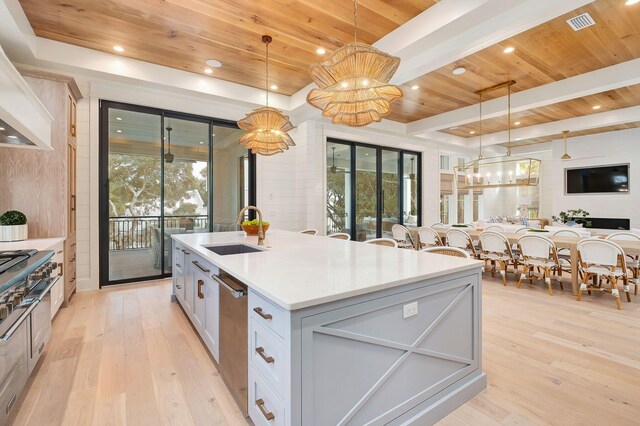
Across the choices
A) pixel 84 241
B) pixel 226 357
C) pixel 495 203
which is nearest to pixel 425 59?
pixel 226 357

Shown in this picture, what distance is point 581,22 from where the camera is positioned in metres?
3.18

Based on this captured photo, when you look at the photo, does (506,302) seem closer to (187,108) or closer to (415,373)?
(415,373)

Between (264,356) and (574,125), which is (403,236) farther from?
(264,356)

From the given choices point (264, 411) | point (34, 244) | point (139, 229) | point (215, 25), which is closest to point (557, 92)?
point (215, 25)

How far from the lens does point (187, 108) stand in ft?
16.0

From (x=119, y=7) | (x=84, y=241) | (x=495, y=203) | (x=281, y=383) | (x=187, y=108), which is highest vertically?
(x=119, y=7)

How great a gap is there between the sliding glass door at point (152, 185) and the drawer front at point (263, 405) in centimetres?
391

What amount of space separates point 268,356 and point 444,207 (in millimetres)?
8399

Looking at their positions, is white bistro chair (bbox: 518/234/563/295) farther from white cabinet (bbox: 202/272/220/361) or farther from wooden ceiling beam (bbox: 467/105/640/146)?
white cabinet (bbox: 202/272/220/361)

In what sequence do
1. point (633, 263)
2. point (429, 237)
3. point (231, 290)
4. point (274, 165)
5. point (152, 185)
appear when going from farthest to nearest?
point (274, 165) → point (429, 237) → point (152, 185) → point (633, 263) → point (231, 290)

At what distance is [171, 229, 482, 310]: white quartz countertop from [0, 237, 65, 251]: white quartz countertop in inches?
57.8

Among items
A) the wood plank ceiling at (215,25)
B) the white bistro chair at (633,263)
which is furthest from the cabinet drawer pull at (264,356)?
the white bistro chair at (633,263)

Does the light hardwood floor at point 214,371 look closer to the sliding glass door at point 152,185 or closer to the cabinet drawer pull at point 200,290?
the cabinet drawer pull at point 200,290

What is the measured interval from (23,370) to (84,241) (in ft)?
9.44
